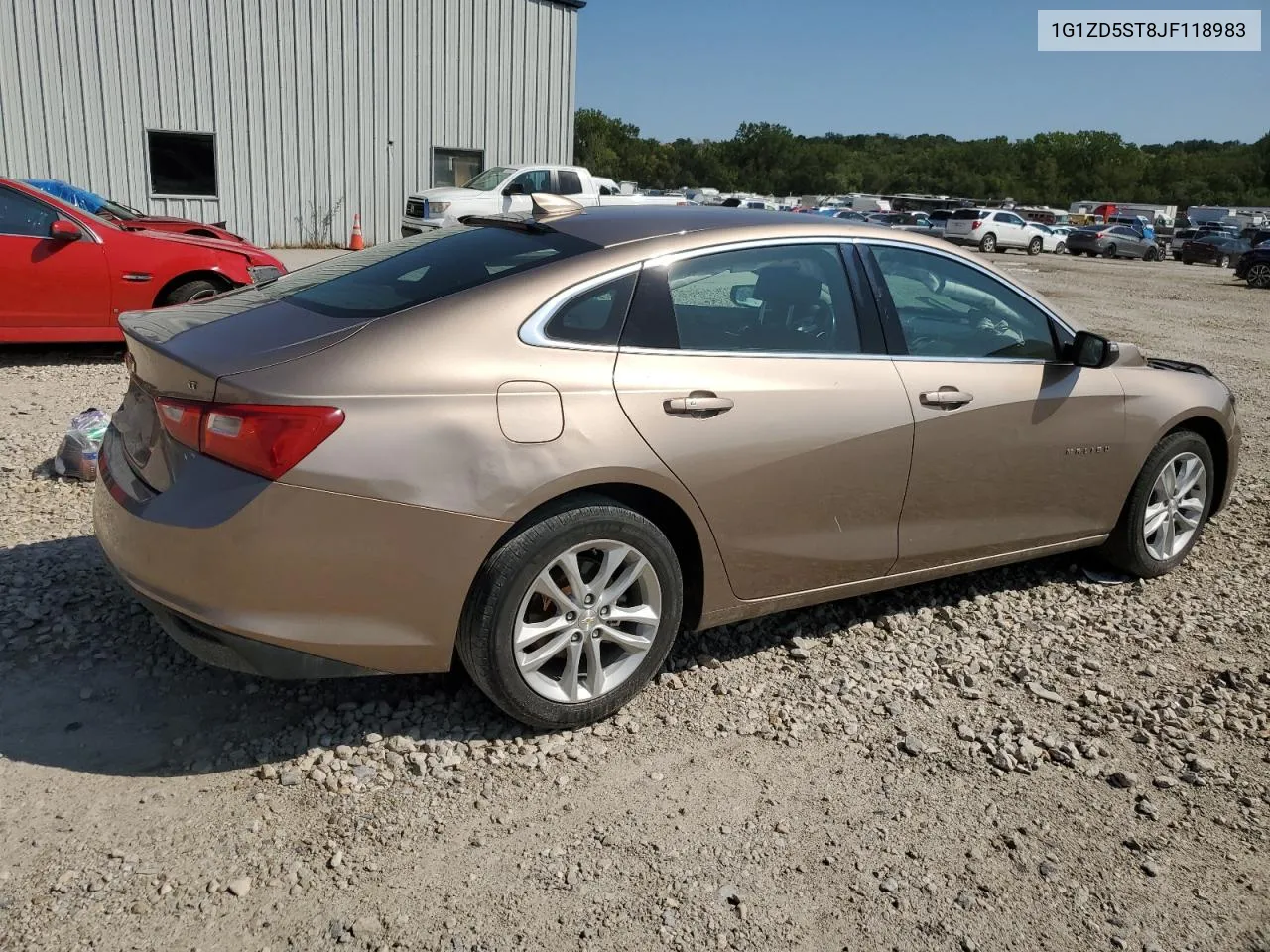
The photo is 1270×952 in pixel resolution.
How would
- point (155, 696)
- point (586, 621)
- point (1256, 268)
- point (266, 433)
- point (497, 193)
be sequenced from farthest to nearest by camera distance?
point (1256, 268)
point (497, 193)
point (155, 696)
point (586, 621)
point (266, 433)

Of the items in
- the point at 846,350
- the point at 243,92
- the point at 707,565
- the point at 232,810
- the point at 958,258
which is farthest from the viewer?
the point at 243,92

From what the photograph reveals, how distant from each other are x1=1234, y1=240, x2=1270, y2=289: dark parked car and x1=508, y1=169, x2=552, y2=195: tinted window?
1829cm

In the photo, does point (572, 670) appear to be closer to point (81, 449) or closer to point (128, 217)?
point (81, 449)

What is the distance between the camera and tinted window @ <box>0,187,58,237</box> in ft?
26.0

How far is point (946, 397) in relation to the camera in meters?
3.97

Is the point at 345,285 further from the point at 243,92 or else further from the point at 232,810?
the point at 243,92

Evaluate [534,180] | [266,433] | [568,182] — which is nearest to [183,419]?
[266,433]

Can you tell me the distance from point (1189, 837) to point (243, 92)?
21.1 m

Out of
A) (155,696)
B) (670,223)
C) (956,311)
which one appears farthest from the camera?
(956,311)

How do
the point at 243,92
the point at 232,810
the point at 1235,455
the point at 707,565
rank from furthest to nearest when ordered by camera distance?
the point at 243,92 < the point at 1235,455 < the point at 707,565 < the point at 232,810

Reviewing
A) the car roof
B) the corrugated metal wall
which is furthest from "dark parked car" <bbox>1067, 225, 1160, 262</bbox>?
the car roof

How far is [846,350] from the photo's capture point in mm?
3842

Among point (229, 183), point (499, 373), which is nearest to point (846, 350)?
point (499, 373)

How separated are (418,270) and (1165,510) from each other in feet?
11.7
